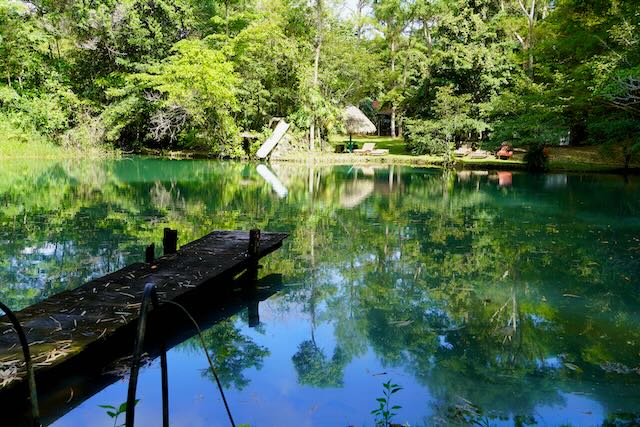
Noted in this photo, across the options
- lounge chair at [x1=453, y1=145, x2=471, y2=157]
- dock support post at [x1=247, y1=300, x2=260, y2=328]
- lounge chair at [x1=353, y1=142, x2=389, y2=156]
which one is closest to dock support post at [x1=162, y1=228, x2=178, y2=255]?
dock support post at [x1=247, y1=300, x2=260, y2=328]

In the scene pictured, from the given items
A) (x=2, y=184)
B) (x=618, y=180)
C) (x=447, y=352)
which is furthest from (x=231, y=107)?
(x=447, y=352)

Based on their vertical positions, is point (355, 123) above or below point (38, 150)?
above

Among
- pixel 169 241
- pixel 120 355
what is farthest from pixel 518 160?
pixel 120 355

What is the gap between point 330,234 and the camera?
33.6ft

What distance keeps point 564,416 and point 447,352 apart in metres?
1.27

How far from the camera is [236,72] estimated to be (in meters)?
27.7

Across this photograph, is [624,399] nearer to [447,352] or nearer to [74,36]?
[447,352]

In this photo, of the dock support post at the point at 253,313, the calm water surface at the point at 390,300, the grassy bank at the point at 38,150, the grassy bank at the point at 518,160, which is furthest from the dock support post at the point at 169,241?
the grassy bank at the point at 38,150

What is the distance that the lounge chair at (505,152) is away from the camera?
26.0m

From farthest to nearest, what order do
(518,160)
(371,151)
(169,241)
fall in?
(371,151)
(518,160)
(169,241)

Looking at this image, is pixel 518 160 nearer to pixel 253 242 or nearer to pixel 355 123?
pixel 355 123

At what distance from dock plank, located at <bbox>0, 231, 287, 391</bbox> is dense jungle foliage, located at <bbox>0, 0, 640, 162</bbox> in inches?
737

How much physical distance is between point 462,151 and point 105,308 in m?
24.6

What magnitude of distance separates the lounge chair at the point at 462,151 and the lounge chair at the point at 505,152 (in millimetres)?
1532
